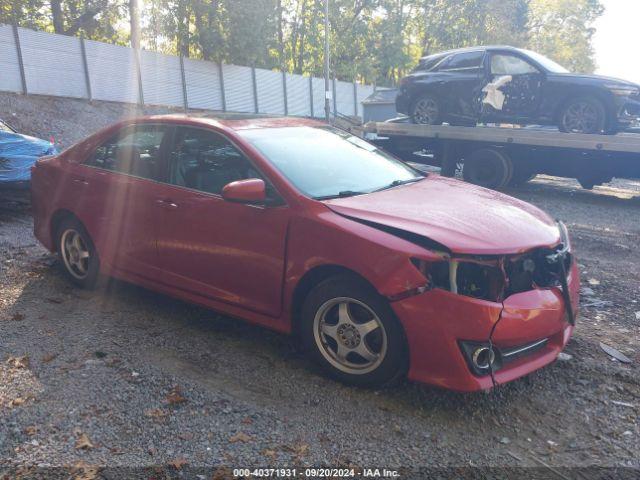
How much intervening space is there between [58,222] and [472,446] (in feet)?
13.6

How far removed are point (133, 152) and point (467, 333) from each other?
10.3 feet

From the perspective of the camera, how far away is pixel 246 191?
3617mm

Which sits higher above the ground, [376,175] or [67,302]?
[376,175]

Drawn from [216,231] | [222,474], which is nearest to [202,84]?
[216,231]

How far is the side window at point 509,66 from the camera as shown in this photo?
10.5 meters

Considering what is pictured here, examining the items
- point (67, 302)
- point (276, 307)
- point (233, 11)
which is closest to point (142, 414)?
point (276, 307)

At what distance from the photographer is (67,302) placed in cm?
486

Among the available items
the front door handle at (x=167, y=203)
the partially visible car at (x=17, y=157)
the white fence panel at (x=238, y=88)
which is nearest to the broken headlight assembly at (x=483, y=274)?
the front door handle at (x=167, y=203)

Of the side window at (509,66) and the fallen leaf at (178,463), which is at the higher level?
the side window at (509,66)

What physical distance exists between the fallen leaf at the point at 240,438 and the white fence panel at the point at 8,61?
64.6 feet

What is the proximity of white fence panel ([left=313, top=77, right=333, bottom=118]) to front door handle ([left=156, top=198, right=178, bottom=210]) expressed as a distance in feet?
96.2

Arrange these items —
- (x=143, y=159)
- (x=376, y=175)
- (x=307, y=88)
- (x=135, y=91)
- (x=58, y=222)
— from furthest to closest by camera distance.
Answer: (x=307, y=88) < (x=135, y=91) < (x=58, y=222) < (x=143, y=159) < (x=376, y=175)

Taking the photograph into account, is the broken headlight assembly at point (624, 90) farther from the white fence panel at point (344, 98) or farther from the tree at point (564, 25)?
the tree at point (564, 25)

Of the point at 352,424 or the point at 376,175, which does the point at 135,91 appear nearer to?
the point at 376,175
